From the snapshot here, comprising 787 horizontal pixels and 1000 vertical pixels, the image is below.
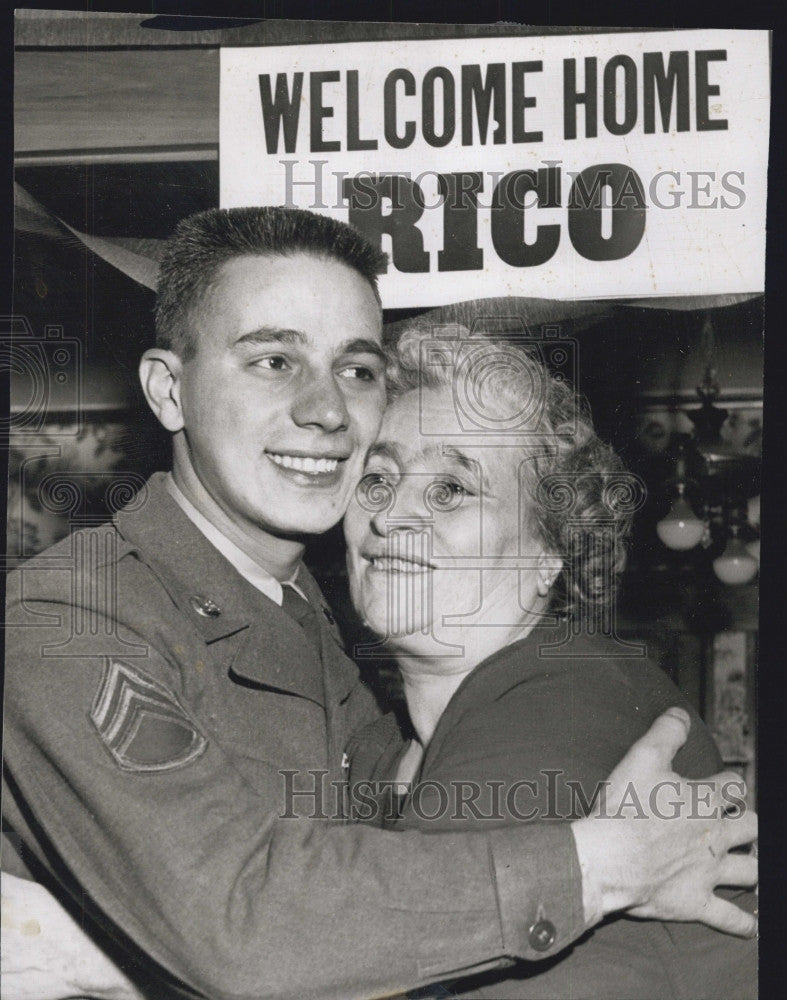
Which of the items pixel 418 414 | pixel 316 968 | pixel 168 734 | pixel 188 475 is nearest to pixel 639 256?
pixel 418 414

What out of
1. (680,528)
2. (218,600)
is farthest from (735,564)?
(218,600)

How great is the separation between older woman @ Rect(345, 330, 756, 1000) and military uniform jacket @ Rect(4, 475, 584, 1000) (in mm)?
169

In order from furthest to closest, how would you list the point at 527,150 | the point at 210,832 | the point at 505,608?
the point at 527,150 → the point at 505,608 → the point at 210,832

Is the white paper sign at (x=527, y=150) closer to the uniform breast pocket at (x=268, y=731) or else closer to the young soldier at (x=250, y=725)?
the young soldier at (x=250, y=725)

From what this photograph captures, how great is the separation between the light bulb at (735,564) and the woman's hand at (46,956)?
1431mm

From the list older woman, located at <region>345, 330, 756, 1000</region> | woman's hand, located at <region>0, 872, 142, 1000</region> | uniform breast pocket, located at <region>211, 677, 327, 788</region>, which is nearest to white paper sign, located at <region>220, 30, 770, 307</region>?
older woman, located at <region>345, 330, 756, 1000</region>

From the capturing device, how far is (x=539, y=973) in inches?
77.5

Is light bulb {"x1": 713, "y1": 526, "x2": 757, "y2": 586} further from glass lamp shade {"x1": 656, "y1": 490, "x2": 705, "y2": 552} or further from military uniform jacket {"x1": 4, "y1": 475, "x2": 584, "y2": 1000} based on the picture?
military uniform jacket {"x1": 4, "y1": 475, "x2": 584, "y2": 1000}

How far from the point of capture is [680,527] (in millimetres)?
2213

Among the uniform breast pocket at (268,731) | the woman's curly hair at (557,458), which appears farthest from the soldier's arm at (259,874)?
the woman's curly hair at (557,458)

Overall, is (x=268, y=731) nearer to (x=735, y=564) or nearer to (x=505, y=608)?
(x=505, y=608)

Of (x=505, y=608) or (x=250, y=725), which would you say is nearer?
(x=250, y=725)

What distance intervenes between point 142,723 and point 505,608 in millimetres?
739

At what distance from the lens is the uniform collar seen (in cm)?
201
